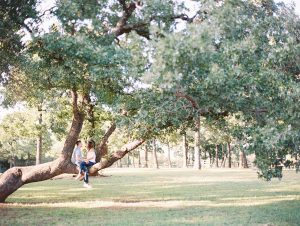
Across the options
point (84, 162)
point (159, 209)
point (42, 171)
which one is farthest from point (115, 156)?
point (159, 209)

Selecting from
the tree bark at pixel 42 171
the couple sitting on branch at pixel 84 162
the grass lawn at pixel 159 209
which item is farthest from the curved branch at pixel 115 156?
the grass lawn at pixel 159 209

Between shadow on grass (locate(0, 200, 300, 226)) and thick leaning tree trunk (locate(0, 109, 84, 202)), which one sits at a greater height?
thick leaning tree trunk (locate(0, 109, 84, 202))

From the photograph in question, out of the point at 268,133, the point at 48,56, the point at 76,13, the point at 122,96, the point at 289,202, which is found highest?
the point at 76,13

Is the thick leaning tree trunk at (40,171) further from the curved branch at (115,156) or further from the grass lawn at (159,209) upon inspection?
the curved branch at (115,156)

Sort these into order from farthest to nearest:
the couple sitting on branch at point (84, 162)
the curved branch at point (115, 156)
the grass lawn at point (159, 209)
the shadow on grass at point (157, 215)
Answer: the curved branch at point (115, 156)
the couple sitting on branch at point (84, 162)
the grass lawn at point (159, 209)
the shadow on grass at point (157, 215)

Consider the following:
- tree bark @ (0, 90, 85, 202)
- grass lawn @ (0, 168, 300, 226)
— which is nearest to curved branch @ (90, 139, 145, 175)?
tree bark @ (0, 90, 85, 202)

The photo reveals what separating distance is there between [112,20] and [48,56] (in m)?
2.57

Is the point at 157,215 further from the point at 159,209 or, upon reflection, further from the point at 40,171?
the point at 40,171

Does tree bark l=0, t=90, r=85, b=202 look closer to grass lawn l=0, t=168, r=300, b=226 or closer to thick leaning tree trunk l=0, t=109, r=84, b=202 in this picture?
thick leaning tree trunk l=0, t=109, r=84, b=202

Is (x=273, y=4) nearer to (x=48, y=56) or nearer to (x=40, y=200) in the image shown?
(x=48, y=56)

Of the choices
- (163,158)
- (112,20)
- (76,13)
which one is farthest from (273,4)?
(163,158)

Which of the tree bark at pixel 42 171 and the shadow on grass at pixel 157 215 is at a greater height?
the tree bark at pixel 42 171

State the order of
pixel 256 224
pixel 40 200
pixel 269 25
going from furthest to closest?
pixel 40 200
pixel 256 224
pixel 269 25

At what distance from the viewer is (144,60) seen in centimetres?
848
